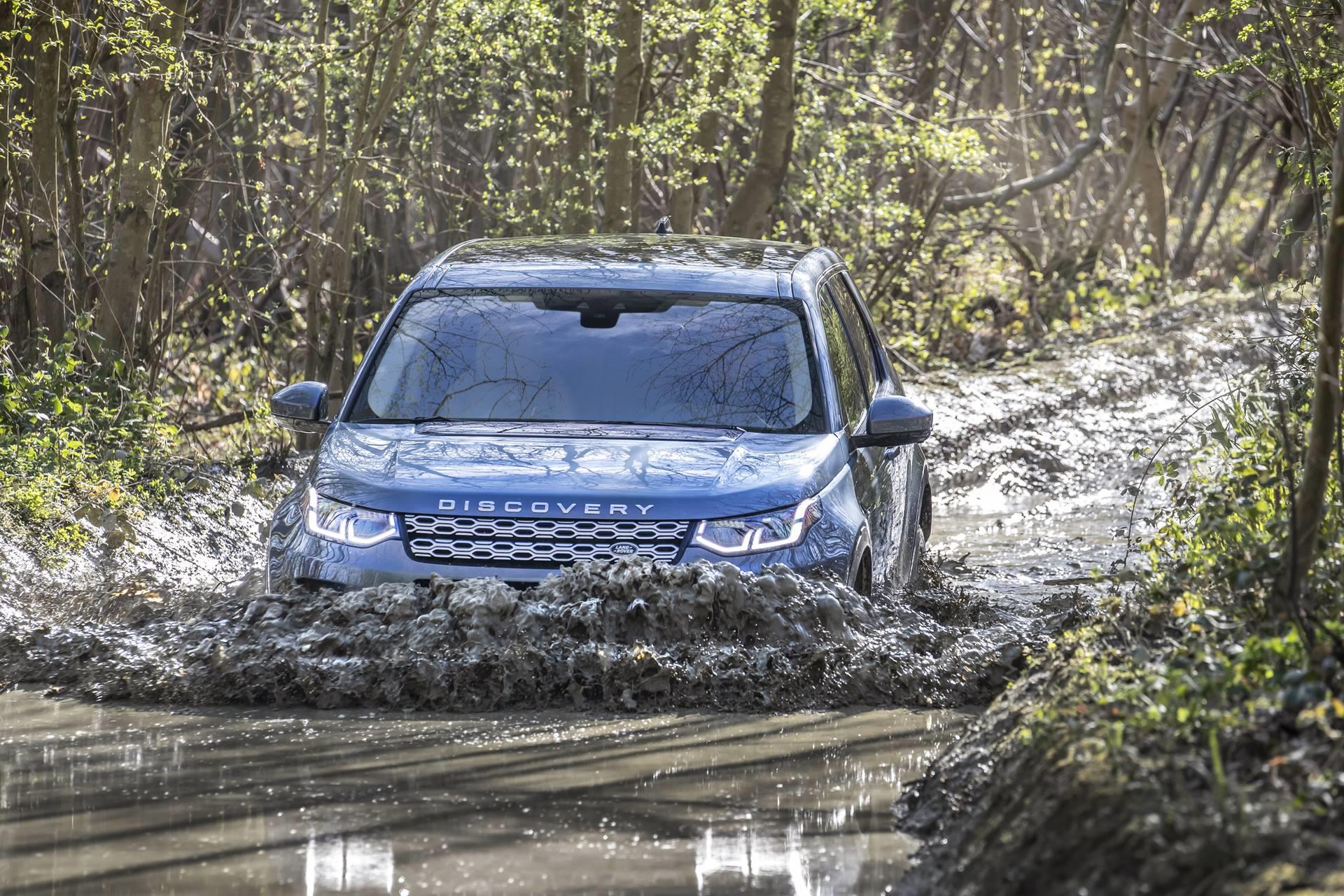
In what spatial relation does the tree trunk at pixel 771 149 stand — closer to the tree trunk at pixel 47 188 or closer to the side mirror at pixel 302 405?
the tree trunk at pixel 47 188

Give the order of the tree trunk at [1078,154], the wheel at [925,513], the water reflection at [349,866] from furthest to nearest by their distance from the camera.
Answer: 1. the tree trunk at [1078,154]
2. the wheel at [925,513]
3. the water reflection at [349,866]

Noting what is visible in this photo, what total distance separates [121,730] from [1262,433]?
14.3 feet

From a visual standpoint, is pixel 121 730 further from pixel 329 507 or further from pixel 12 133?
pixel 12 133

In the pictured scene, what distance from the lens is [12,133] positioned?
39.6ft

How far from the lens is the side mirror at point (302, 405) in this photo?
7.39m

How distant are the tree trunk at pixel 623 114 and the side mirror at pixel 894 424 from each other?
8.16 meters

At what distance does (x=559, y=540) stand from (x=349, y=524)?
79cm

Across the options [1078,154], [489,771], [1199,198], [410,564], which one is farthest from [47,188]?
[1199,198]

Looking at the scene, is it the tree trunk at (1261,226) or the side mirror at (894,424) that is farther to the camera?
the tree trunk at (1261,226)

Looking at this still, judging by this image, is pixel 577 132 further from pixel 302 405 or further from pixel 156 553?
pixel 302 405

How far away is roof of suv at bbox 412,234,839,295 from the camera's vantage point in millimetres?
7582

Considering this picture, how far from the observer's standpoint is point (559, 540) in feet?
20.4

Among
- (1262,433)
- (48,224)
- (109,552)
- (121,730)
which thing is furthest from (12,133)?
(1262,433)

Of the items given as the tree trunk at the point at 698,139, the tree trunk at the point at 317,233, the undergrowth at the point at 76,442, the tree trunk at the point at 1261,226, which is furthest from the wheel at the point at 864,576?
the tree trunk at the point at 1261,226
